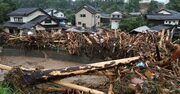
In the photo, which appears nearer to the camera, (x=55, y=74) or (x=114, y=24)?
(x=55, y=74)

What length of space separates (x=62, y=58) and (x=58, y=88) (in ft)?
10.3

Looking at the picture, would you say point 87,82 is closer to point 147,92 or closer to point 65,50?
point 147,92

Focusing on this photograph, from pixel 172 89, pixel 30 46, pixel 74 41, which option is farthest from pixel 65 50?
pixel 172 89

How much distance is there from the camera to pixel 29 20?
1118 inches

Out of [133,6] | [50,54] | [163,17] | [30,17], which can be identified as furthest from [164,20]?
[50,54]

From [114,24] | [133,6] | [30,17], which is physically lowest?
[114,24]

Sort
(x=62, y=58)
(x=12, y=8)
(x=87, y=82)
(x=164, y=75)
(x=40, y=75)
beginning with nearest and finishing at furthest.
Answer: (x=40, y=75) → (x=164, y=75) → (x=87, y=82) → (x=62, y=58) → (x=12, y=8)

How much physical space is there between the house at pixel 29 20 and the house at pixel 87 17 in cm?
709

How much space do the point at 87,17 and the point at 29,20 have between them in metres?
9.74

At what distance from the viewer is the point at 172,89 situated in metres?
4.22

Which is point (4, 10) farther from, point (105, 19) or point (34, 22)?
point (105, 19)

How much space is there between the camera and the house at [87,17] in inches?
1398

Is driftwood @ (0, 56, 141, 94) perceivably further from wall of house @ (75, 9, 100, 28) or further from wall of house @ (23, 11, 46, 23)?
wall of house @ (75, 9, 100, 28)

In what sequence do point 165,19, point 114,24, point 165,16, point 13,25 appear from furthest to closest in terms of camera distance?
point 114,24
point 165,16
point 165,19
point 13,25
